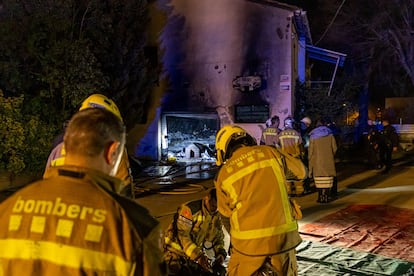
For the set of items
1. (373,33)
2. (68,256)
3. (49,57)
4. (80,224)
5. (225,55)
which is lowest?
(68,256)

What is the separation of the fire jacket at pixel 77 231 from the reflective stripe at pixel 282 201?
1405 mm

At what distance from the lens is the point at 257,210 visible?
2.88 metres

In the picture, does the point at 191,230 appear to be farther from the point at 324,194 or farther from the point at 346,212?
the point at 324,194

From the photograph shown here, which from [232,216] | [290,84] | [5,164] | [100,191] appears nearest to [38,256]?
[100,191]

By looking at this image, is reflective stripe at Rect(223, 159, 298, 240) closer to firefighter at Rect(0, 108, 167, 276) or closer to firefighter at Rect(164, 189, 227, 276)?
firefighter at Rect(164, 189, 227, 276)

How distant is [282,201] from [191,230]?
1.21m

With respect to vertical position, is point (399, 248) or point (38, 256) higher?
point (38, 256)

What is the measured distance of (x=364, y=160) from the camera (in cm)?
1645

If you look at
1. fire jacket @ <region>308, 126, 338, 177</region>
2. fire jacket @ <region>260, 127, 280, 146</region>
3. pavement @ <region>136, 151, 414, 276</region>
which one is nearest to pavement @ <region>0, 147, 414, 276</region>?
pavement @ <region>136, 151, 414, 276</region>

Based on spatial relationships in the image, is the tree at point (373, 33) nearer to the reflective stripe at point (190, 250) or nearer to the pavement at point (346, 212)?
the pavement at point (346, 212)

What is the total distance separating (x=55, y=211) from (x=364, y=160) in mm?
16167

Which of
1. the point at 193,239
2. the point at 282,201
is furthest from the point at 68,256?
the point at 193,239

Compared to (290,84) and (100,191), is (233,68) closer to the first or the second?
(290,84)

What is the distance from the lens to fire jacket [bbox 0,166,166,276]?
1.46 metres
